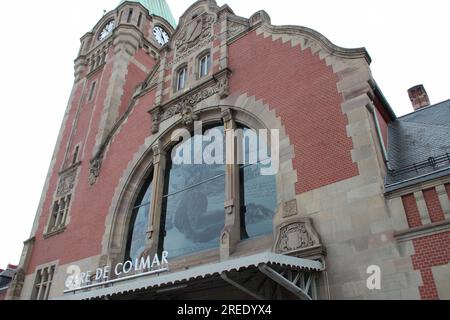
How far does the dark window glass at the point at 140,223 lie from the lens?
1554 centimetres

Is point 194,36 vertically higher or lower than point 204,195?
higher

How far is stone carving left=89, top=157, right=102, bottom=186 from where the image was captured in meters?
18.6

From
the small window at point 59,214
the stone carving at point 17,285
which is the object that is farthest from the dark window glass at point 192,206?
the stone carving at point 17,285

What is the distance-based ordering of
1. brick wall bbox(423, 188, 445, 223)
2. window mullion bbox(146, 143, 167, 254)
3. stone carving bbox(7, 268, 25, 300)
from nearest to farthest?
brick wall bbox(423, 188, 445, 223)
window mullion bbox(146, 143, 167, 254)
stone carving bbox(7, 268, 25, 300)

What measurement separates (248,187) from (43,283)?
11.2 metres

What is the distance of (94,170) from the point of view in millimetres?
18859

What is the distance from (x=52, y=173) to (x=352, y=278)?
62.5 feet

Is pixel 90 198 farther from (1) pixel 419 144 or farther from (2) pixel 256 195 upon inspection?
(1) pixel 419 144

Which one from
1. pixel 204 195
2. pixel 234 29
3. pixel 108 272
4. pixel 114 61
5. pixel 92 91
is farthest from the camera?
pixel 92 91

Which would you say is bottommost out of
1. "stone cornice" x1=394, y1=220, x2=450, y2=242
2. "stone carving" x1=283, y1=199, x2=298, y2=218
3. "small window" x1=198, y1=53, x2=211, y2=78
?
"stone cornice" x1=394, y1=220, x2=450, y2=242

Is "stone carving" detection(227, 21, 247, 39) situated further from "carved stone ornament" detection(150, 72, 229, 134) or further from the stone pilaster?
the stone pilaster

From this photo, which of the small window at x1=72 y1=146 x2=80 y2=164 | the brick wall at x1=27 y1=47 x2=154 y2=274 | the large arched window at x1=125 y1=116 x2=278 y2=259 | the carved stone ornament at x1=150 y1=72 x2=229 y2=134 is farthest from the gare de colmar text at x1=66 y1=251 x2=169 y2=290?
the small window at x1=72 y1=146 x2=80 y2=164

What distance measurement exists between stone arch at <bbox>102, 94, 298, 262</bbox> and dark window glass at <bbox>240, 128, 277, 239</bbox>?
0.81 m

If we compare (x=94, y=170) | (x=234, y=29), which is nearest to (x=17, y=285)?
(x=94, y=170)
